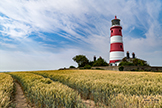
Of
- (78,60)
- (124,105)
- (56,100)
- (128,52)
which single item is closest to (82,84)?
(56,100)

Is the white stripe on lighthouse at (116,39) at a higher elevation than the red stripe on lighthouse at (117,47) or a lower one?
higher

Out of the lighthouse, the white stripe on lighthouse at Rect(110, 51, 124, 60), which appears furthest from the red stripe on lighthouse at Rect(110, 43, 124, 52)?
the white stripe on lighthouse at Rect(110, 51, 124, 60)

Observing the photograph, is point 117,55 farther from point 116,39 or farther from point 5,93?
point 5,93

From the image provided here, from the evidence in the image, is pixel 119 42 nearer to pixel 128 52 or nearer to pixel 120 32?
pixel 120 32

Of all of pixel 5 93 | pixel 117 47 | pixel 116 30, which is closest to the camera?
pixel 5 93

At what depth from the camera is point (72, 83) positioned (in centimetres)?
848

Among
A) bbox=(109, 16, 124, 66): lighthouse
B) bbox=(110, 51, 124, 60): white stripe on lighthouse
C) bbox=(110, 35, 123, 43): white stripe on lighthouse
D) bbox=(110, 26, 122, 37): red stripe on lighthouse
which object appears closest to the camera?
bbox=(110, 51, 124, 60): white stripe on lighthouse

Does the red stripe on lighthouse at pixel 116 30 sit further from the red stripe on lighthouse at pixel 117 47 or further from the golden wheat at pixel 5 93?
the golden wheat at pixel 5 93

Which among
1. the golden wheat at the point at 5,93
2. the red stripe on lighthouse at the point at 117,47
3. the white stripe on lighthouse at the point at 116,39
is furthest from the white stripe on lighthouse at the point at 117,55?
the golden wheat at the point at 5,93

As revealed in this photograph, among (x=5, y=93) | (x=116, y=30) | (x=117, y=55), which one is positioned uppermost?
(x=116, y=30)

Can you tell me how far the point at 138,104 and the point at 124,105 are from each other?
0.43 metres

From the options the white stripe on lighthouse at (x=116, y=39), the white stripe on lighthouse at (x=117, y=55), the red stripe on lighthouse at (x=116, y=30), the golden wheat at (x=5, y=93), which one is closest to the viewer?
the golden wheat at (x=5, y=93)

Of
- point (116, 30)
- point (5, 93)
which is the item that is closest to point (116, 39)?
point (116, 30)

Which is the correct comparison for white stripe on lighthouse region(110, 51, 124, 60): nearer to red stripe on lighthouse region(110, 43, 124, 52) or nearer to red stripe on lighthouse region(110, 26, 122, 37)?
red stripe on lighthouse region(110, 43, 124, 52)
